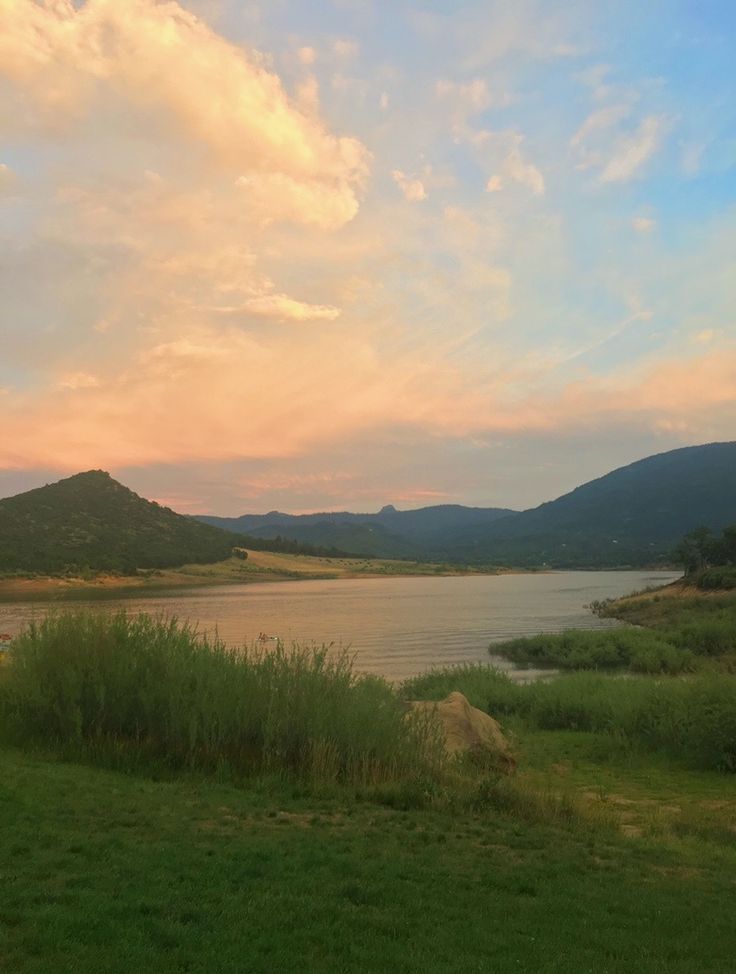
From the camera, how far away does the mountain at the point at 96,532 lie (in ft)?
361

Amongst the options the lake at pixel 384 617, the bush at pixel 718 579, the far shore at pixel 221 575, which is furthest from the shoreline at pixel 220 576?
the bush at pixel 718 579

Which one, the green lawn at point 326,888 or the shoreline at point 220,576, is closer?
the green lawn at point 326,888

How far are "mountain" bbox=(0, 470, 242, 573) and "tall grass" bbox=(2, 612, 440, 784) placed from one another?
92.4 metres

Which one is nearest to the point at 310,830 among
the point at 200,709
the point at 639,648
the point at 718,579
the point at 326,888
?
the point at 326,888

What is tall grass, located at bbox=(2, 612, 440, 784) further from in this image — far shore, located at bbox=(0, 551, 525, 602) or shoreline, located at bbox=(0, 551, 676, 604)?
shoreline, located at bbox=(0, 551, 676, 604)

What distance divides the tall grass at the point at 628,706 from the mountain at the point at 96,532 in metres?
84.3

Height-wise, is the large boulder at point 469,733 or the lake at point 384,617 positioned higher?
the large boulder at point 469,733

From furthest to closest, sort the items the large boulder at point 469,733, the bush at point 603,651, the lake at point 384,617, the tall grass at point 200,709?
1. the lake at point 384,617
2. the bush at point 603,651
3. the large boulder at point 469,733
4. the tall grass at point 200,709

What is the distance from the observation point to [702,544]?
9062cm

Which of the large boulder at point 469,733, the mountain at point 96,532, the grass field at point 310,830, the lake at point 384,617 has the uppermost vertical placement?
the mountain at point 96,532

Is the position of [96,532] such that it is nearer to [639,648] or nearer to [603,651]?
[603,651]

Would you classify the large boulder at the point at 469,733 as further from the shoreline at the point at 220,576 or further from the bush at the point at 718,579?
the bush at the point at 718,579

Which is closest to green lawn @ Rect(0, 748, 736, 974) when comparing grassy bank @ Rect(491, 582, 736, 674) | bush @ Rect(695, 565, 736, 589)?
grassy bank @ Rect(491, 582, 736, 674)

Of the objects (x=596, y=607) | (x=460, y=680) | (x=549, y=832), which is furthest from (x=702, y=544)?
(x=549, y=832)
